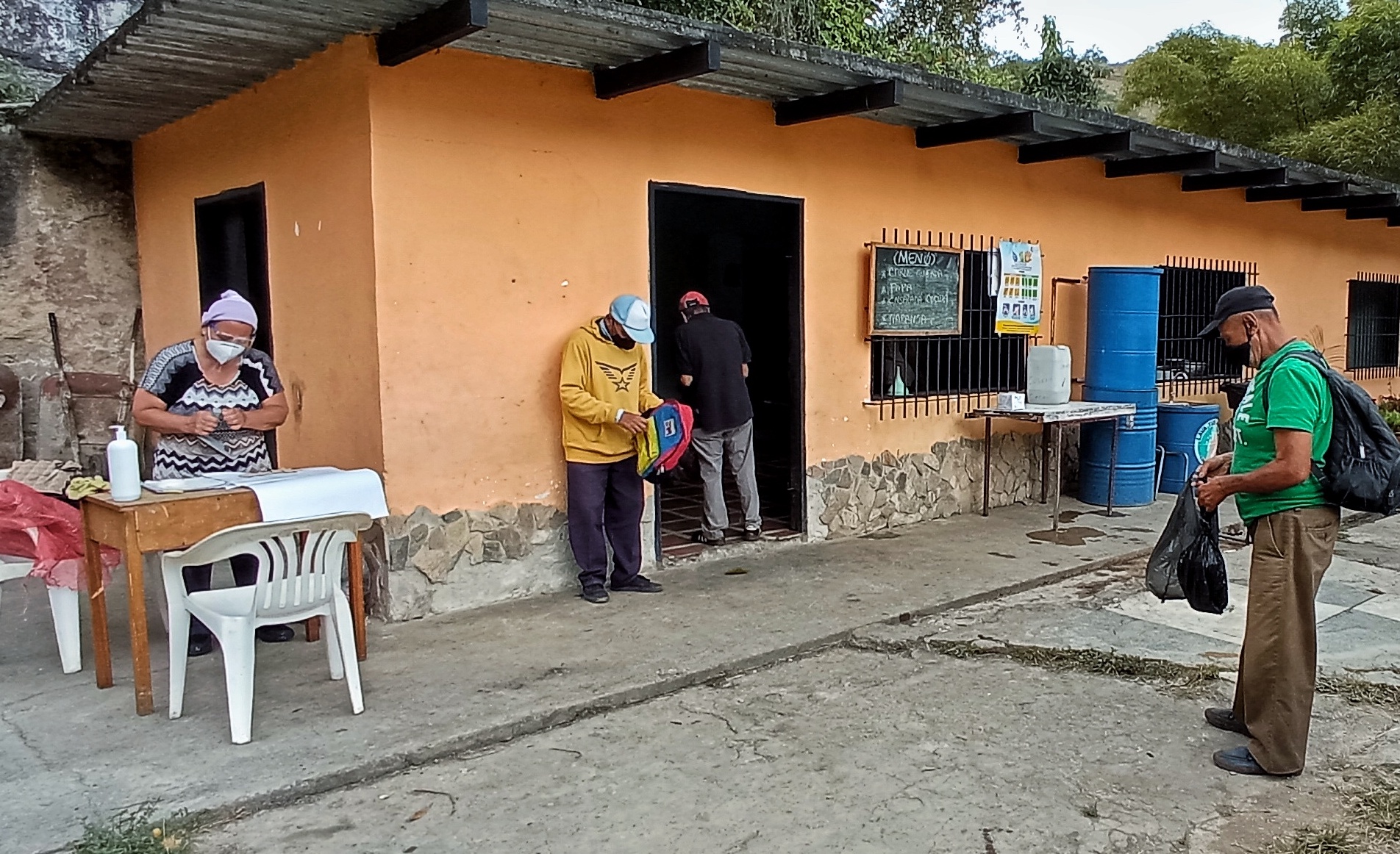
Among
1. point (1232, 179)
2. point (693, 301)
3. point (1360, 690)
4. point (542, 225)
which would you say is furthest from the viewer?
point (1232, 179)

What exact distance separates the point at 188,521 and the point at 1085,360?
662cm

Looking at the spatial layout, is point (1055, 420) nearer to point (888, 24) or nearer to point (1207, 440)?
point (1207, 440)

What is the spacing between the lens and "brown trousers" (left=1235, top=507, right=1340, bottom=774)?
10.6ft

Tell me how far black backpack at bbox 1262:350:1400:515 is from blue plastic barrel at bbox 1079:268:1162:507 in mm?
4653

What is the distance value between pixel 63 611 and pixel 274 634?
82 cm

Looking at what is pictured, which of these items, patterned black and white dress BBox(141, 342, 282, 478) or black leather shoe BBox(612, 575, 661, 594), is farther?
black leather shoe BBox(612, 575, 661, 594)

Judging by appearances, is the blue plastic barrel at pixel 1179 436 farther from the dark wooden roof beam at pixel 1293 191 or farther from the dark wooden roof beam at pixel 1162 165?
the dark wooden roof beam at pixel 1293 191

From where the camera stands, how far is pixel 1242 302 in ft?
11.1

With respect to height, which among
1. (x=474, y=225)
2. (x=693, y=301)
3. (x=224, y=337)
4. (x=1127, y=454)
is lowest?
(x=1127, y=454)

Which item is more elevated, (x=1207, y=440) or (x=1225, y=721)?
(x=1207, y=440)

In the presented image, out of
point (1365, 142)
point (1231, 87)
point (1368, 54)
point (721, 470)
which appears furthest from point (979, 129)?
point (1231, 87)

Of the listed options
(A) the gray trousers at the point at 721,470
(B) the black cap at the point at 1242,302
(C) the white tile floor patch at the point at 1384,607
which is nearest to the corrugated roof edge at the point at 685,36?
(A) the gray trousers at the point at 721,470

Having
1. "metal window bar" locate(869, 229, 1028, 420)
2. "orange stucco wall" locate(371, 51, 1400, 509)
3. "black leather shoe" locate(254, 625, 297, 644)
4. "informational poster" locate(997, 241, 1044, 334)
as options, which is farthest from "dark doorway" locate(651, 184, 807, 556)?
"black leather shoe" locate(254, 625, 297, 644)

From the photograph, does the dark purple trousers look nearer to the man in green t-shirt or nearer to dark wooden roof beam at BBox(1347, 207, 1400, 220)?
the man in green t-shirt
